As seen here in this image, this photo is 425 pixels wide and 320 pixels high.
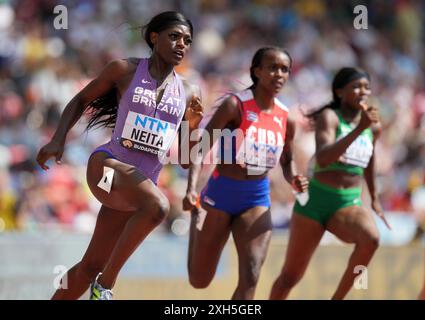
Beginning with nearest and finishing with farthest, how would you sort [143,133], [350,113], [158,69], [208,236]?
[143,133] → [158,69] → [208,236] → [350,113]

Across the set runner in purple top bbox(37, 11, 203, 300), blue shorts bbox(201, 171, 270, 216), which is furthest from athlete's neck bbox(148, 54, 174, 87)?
blue shorts bbox(201, 171, 270, 216)

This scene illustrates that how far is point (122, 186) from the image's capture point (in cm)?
708

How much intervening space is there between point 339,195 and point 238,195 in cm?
122

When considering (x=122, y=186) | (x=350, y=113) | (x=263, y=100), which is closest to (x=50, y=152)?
(x=122, y=186)

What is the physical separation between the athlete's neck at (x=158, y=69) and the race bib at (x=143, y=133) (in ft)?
1.08

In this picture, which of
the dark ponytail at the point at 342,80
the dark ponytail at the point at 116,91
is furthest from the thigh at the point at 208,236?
the dark ponytail at the point at 342,80

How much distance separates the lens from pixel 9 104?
46.4 feet

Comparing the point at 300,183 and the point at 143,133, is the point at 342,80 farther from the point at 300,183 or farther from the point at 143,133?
the point at 143,133

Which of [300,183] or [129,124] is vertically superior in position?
[129,124]

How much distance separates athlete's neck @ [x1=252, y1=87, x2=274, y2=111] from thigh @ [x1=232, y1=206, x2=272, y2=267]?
0.89m

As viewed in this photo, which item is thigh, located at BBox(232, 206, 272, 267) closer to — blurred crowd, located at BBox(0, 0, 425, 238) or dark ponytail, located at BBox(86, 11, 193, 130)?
dark ponytail, located at BBox(86, 11, 193, 130)

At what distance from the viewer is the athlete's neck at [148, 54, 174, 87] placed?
296 inches

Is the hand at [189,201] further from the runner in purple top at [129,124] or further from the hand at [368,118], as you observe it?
the hand at [368,118]

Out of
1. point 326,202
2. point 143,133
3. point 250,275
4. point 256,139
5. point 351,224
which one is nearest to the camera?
point 143,133
